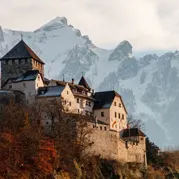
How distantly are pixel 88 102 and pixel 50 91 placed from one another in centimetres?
887

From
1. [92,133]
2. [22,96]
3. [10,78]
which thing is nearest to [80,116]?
[92,133]

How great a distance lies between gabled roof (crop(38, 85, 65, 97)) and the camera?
3123 inches

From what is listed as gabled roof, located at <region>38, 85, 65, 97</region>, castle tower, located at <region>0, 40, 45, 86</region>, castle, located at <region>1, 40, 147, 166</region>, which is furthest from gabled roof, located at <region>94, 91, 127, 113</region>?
castle tower, located at <region>0, 40, 45, 86</region>

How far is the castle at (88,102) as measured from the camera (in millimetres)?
79438

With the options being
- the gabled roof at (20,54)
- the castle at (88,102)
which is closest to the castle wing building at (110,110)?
the castle at (88,102)

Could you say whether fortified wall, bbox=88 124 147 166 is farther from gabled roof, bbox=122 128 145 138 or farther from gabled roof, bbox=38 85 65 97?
gabled roof, bbox=38 85 65 97

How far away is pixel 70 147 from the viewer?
2862 inches

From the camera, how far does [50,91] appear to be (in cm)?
8012

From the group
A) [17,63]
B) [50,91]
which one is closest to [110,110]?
[50,91]

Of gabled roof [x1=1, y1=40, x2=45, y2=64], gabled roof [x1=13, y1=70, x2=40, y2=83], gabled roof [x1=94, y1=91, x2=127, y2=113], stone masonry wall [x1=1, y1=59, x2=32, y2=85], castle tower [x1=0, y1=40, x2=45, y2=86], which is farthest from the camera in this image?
gabled roof [x1=1, y1=40, x2=45, y2=64]

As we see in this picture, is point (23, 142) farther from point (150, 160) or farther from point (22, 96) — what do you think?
point (150, 160)

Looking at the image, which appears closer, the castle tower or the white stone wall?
the white stone wall

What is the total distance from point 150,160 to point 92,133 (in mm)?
14304

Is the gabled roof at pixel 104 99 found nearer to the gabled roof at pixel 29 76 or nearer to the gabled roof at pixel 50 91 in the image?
the gabled roof at pixel 50 91
